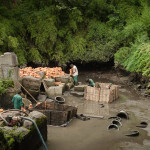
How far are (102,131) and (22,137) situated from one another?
388cm

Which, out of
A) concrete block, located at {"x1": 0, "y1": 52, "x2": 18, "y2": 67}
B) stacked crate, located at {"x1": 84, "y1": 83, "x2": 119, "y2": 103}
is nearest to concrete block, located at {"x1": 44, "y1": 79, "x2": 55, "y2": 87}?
stacked crate, located at {"x1": 84, "y1": 83, "x2": 119, "y2": 103}

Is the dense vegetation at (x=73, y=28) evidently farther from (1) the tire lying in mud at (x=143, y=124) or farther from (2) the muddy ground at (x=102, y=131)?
(1) the tire lying in mud at (x=143, y=124)

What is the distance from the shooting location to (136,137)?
842cm

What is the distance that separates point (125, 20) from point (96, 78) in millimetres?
6223

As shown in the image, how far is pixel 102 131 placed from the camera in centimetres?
896

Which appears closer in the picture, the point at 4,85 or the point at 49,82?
the point at 4,85

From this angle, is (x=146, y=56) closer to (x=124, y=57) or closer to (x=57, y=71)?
(x=124, y=57)

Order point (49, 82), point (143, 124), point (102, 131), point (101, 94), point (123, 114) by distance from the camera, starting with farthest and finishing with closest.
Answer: point (49, 82) → point (101, 94) → point (123, 114) → point (143, 124) → point (102, 131)

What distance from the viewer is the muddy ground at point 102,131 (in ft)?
25.6

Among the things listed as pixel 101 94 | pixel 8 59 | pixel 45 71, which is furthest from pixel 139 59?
pixel 8 59

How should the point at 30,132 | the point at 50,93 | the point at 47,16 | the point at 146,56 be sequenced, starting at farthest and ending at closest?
the point at 47,16 → the point at 146,56 → the point at 50,93 → the point at 30,132

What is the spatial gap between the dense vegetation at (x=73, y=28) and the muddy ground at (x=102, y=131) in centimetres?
686

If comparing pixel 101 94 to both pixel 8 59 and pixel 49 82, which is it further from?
pixel 8 59

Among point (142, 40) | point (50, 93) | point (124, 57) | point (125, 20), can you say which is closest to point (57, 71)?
point (50, 93)
